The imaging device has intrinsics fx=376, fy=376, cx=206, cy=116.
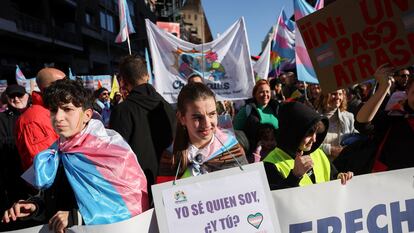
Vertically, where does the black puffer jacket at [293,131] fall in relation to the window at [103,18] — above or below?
below

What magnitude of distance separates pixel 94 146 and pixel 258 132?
105 inches

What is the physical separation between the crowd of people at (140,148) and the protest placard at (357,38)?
104mm

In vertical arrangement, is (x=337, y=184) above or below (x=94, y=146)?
below

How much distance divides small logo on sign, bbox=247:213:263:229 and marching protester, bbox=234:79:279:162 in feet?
8.30

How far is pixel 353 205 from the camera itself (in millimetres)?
2014

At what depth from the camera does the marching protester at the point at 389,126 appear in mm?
2189

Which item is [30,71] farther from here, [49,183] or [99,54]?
[49,183]

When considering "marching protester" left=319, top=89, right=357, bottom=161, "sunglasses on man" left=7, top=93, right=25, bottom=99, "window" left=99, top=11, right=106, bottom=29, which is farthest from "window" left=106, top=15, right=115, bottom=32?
"marching protester" left=319, top=89, right=357, bottom=161

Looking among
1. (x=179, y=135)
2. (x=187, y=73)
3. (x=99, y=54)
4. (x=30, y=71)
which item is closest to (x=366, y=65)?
(x=179, y=135)

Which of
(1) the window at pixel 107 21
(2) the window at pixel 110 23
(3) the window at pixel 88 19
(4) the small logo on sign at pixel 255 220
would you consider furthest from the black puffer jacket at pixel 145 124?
(2) the window at pixel 110 23

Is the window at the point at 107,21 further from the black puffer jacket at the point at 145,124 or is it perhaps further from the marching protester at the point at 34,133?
the black puffer jacket at the point at 145,124

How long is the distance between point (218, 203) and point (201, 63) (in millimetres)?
3588

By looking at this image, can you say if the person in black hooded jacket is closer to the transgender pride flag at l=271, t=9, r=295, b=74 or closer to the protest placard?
the protest placard

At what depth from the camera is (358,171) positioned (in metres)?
2.39
